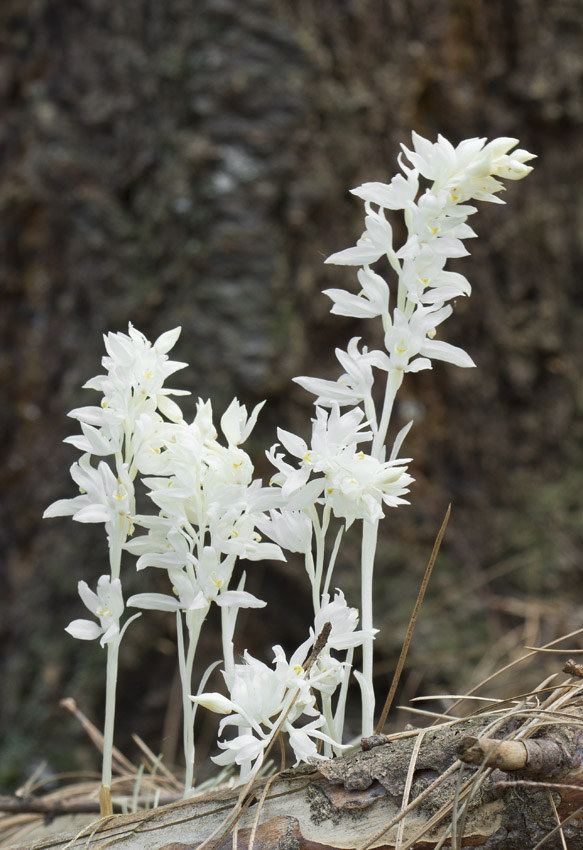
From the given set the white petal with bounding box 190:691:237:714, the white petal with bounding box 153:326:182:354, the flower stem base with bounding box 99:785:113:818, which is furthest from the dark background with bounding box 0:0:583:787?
the white petal with bounding box 190:691:237:714

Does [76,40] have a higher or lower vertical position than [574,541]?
higher

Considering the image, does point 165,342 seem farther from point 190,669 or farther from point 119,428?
point 190,669

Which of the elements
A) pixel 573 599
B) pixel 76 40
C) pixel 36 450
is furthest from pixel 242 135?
pixel 573 599

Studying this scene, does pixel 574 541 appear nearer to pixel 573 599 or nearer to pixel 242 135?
pixel 573 599

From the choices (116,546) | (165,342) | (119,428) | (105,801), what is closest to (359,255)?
(165,342)

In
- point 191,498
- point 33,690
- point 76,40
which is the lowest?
point 33,690

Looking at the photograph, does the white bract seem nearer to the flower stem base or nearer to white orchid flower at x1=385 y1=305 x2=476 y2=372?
the flower stem base

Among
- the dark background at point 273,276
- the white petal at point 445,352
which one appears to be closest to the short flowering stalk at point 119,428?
the white petal at point 445,352
